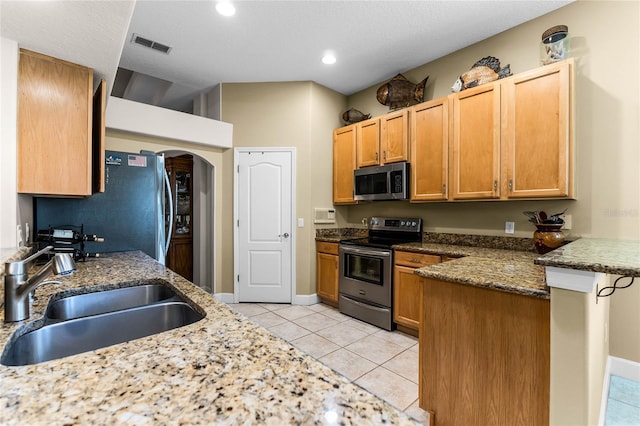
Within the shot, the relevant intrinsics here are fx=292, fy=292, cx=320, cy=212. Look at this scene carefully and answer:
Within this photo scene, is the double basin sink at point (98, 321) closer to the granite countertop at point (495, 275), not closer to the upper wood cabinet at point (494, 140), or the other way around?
the granite countertop at point (495, 275)

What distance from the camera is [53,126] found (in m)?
1.65

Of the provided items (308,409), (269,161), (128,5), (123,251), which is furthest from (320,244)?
(308,409)

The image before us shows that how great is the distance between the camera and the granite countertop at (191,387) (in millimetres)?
493

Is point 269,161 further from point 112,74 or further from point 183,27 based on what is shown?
point 112,74

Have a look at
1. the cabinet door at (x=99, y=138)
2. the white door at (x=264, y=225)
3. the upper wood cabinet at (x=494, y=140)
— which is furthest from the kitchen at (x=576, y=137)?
the cabinet door at (x=99, y=138)

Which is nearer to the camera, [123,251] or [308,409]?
[308,409]

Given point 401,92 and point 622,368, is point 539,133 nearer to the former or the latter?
point 401,92

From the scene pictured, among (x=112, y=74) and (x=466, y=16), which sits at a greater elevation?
(x=466, y=16)

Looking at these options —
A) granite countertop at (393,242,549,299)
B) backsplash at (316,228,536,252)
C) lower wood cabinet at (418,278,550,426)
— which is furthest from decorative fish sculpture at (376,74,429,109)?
lower wood cabinet at (418,278,550,426)

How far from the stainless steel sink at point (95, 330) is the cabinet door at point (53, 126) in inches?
38.1

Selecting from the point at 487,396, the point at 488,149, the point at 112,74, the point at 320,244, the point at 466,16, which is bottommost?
the point at 487,396

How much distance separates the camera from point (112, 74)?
1.87 meters

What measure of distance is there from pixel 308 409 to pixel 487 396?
137 cm

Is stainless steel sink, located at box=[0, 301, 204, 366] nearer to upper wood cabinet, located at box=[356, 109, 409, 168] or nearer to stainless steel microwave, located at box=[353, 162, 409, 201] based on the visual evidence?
stainless steel microwave, located at box=[353, 162, 409, 201]
